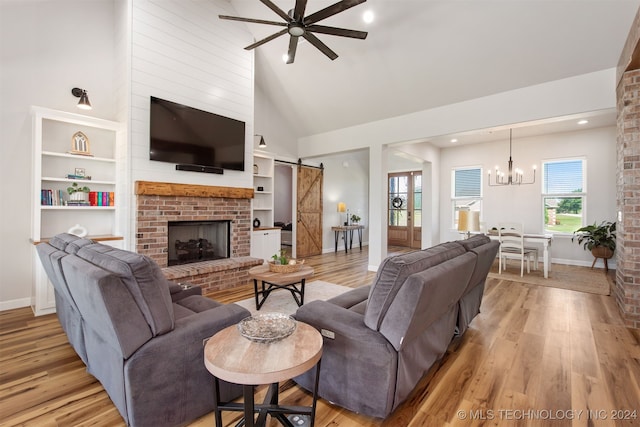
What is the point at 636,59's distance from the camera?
2.96 m

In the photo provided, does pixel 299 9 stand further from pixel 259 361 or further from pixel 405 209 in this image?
pixel 405 209

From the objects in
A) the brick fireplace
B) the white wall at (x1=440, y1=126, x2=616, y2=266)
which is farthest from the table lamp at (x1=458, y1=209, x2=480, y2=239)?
the brick fireplace

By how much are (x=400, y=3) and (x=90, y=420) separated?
5.00m

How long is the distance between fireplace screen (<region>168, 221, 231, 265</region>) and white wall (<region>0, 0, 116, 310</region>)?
163 cm

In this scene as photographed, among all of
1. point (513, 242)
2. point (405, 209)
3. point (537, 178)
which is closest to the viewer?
point (513, 242)

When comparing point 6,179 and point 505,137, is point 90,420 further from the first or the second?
point 505,137

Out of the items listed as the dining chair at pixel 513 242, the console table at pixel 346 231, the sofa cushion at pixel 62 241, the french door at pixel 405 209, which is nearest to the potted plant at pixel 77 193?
the sofa cushion at pixel 62 241

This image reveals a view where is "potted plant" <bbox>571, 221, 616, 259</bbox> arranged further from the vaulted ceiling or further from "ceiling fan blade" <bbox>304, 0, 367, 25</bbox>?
"ceiling fan blade" <bbox>304, 0, 367, 25</bbox>

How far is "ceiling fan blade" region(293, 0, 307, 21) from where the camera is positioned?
2.70 meters

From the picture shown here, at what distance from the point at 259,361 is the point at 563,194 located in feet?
25.4

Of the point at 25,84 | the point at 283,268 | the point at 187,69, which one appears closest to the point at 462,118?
the point at 283,268

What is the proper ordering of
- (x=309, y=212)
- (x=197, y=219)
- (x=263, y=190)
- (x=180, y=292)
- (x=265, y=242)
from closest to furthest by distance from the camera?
(x=180, y=292) → (x=197, y=219) → (x=265, y=242) → (x=263, y=190) → (x=309, y=212)

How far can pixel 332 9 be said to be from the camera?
279 cm

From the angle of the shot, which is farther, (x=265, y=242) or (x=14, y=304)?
(x=265, y=242)
